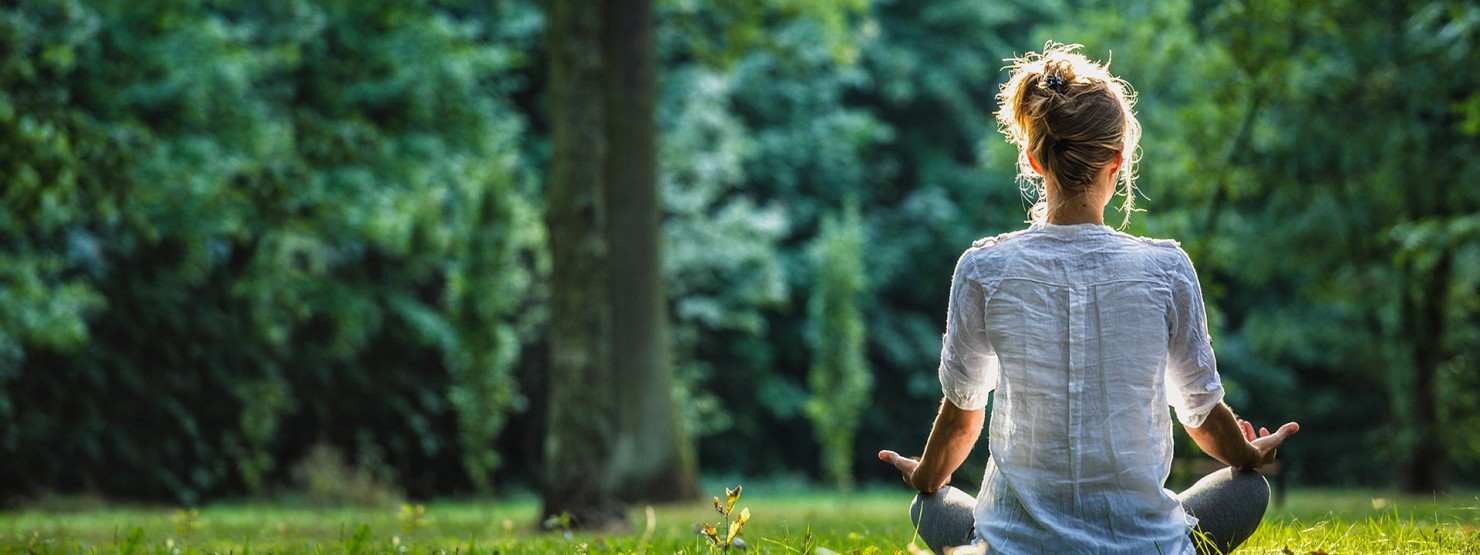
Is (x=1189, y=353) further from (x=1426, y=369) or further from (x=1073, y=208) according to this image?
(x=1426, y=369)

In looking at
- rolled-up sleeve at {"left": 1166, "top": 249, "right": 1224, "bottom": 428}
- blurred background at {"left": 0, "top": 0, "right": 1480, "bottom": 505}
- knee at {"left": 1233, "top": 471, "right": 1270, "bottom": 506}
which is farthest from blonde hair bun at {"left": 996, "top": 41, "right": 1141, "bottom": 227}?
blurred background at {"left": 0, "top": 0, "right": 1480, "bottom": 505}

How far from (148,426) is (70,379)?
1.34 meters

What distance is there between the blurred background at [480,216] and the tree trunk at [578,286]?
0.35ft

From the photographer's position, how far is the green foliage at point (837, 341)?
928 inches

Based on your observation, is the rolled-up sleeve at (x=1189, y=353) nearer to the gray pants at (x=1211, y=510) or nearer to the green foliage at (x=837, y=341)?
the gray pants at (x=1211, y=510)

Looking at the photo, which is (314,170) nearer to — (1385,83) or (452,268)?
(452,268)

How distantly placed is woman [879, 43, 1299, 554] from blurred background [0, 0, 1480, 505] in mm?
6102

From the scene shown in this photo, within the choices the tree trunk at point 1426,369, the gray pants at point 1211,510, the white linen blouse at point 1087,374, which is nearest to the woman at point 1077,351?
the white linen blouse at point 1087,374

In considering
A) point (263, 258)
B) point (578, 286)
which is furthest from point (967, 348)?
point (263, 258)

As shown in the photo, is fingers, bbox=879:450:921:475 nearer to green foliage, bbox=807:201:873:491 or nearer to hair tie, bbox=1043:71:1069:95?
hair tie, bbox=1043:71:1069:95

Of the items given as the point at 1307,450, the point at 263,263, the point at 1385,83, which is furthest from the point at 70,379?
the point at 1307,450

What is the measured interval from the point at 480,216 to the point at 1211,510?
16526mm

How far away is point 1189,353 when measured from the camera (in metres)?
2.91

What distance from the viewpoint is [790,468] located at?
29.1 meters
